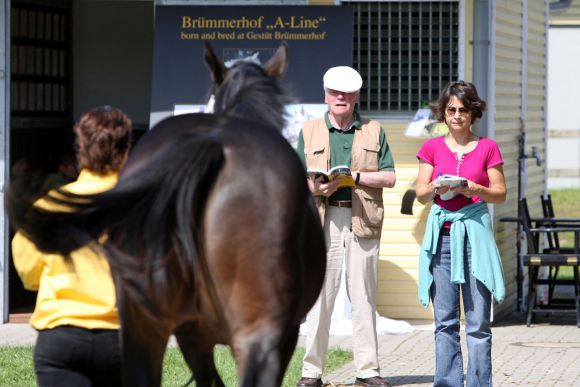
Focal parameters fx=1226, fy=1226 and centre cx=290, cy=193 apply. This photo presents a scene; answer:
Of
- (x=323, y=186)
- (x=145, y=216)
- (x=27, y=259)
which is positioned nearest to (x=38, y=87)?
(x=323, y=186)

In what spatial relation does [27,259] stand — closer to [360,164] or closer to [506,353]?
[360,164]

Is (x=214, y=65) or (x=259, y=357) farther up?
(x=214, y=65)

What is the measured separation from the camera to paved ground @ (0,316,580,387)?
8688 millimetres

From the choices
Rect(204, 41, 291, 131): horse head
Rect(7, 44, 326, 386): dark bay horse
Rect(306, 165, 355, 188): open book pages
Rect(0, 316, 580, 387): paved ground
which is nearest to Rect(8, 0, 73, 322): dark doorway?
Rect(0, 316, 580, 387): paved ground

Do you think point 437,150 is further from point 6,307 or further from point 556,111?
point 556,111

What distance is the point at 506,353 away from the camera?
989 cm

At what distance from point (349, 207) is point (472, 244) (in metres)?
1.11

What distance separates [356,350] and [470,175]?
162cm

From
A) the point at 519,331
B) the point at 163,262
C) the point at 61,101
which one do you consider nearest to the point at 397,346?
the point at 519,331

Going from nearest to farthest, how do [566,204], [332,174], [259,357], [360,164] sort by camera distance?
[259,357] < [332,174] < [360,164] < [566,204]

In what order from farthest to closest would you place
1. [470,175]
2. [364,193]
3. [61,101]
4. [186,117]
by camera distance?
[61,101]
[364,193]
[470,175]
[186,117]

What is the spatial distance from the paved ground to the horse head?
3635mm

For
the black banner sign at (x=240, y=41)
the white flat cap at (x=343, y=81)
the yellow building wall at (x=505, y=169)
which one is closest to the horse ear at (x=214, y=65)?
the white flat cap at (x=343, y=81)

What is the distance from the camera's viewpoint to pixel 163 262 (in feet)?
14.8
